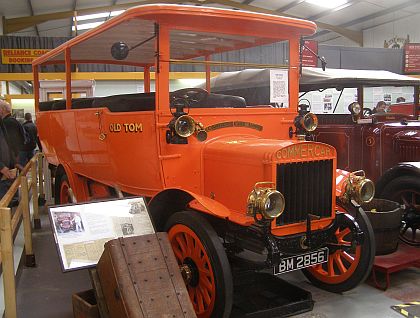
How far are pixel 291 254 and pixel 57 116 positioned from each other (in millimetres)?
3451

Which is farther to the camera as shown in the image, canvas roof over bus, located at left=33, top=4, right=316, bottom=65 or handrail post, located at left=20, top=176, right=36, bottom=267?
handrail post, located at left=20, top=176, right=36, bottom=267

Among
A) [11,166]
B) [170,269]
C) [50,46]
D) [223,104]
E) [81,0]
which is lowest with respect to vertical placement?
[170,269]

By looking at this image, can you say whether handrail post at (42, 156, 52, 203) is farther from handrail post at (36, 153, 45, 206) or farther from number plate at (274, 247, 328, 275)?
number plate at (274, 247, 328, 275)

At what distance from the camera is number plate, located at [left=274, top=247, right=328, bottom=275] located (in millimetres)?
2820

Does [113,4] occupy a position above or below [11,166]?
above

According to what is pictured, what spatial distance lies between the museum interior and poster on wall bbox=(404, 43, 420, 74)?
8313mm

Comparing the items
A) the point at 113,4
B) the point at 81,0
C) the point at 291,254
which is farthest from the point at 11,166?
the point at 113,4

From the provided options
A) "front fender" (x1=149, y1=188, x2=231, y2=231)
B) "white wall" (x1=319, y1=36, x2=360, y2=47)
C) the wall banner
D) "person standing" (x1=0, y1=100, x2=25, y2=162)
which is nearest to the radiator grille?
"front fender" (x1=149, y1=188, x2=231, y2=231)

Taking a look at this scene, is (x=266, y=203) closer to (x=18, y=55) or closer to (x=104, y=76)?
(x=104, y=76)

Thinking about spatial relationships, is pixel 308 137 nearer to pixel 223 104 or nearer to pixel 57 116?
pixel 223 104

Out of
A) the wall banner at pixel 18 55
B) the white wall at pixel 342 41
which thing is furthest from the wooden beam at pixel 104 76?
the white wall at pixel 342 41

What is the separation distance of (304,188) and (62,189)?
3.51 m

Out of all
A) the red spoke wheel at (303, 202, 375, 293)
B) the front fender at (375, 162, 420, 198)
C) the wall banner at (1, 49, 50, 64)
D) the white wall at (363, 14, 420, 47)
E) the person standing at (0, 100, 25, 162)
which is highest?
the white wall at (363, 14, 420, 47)

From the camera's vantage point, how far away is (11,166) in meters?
5.23
